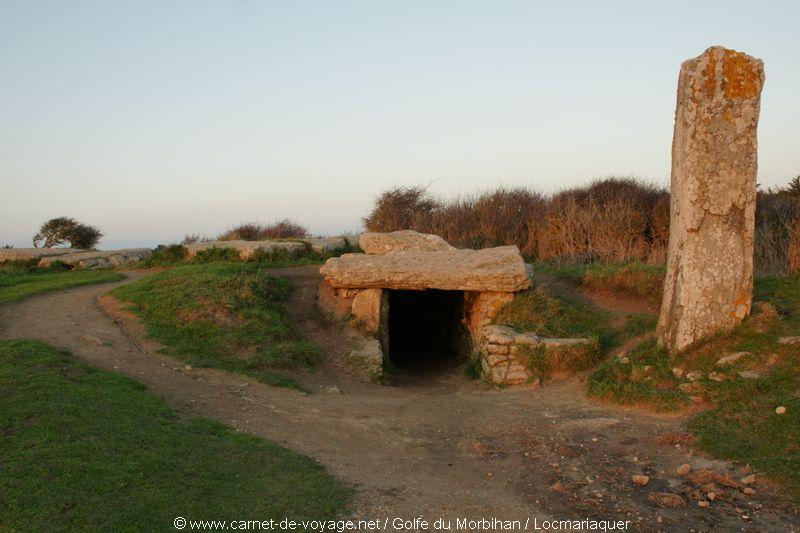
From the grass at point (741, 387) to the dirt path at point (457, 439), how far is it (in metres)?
0.30

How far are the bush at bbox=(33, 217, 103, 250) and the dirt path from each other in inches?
702

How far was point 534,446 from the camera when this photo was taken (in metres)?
6.97

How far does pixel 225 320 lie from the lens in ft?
37.2

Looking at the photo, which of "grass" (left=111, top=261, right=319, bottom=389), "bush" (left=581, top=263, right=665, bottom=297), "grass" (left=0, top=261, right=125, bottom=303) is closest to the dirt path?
"grass" (left=111, top=261, right=319, bottom=389)

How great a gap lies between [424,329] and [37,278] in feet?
32.4

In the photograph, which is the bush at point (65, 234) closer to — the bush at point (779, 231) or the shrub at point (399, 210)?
the shrub at point (399, 210)

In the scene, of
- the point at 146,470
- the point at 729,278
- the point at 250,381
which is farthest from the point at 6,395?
the point at 729,278

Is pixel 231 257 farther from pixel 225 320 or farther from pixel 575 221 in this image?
pixel 575 221

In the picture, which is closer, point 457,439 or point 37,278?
point 457,439

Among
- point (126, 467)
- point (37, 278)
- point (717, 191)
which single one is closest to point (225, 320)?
point (126, 467)

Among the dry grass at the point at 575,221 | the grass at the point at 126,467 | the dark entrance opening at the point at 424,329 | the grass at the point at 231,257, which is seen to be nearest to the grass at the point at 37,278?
the grass at the point at 231,257

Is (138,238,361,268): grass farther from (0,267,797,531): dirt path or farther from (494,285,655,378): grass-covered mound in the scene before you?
(494,285,655,378): grass-covered mound

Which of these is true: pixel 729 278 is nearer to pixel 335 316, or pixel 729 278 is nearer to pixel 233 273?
pixel 335 316

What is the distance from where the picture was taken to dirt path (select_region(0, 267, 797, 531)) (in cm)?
544
